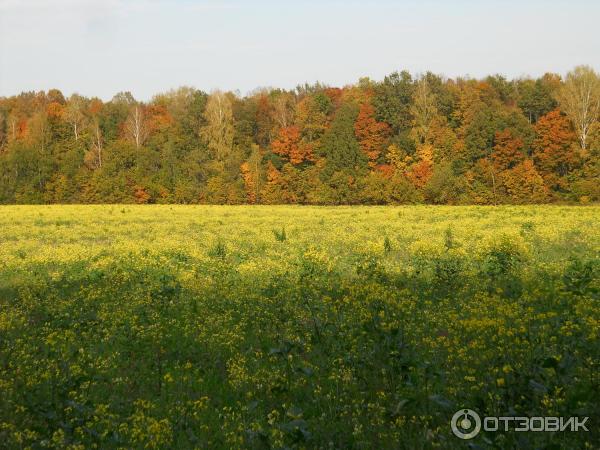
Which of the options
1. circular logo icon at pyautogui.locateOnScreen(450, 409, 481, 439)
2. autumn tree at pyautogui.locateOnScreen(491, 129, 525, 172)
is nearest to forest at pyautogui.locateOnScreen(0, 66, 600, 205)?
autumn tree at pyautogui.locateOnScreen(491, 129, 525, 172)

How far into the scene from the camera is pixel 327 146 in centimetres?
6850

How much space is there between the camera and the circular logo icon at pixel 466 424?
14.6 feet

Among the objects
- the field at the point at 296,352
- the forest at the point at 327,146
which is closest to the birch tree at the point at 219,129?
the forest at the point at 327,146

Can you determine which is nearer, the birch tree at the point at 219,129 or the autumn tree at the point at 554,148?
the autumn tree at the point at 554,148

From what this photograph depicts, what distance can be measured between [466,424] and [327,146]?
6513 centimetres

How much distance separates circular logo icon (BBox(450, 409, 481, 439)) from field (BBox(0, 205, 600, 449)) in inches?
3.1

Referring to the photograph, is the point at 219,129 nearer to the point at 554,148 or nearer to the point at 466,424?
the point at 554,148

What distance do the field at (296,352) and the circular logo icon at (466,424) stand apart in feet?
0.26

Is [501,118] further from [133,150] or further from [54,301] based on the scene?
[54,301]

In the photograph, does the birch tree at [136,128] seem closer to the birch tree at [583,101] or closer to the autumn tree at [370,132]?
the autumn tree at [370,132]

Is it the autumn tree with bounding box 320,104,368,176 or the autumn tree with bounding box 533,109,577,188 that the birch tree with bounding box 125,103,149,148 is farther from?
the autumn tree with bounding box 533,109,577,188

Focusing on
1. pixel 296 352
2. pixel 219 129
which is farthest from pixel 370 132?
pixel 296 352

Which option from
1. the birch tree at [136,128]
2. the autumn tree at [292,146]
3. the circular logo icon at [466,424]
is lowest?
the circular logo icon at [466,424]

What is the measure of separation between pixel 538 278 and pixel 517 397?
612 centimetres
